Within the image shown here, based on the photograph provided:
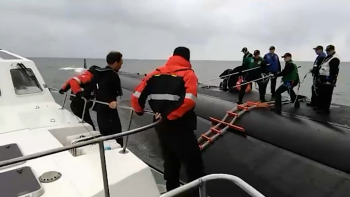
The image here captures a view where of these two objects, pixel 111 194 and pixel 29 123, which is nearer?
pixel 111 194

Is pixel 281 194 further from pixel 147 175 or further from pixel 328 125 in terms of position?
pixel 147 175

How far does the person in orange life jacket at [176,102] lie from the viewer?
3.33 metres

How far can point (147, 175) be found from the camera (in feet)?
10.3

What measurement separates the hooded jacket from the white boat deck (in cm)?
69

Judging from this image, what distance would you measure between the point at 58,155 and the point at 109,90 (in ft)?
4.83

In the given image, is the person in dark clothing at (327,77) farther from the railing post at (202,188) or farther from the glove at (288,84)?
the railing post at (202,188)

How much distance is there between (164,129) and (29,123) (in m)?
2.32

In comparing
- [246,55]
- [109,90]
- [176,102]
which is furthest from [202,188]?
[246,55]

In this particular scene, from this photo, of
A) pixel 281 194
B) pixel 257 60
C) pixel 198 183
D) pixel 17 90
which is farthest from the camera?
pixel 257 60

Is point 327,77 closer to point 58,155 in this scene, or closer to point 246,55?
point 246,55

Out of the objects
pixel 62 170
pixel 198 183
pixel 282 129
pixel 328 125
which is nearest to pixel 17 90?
pixel 62 170

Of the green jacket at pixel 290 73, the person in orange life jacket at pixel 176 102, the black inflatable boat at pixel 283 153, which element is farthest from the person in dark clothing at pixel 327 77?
the person in orange life jacket at pixel 176 102

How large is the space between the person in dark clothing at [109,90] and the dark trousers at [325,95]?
5.10 metres

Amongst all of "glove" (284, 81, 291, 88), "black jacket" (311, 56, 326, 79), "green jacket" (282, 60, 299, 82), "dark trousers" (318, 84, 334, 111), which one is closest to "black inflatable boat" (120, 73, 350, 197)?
"dark trousers" (318, 84, 334, 111)
